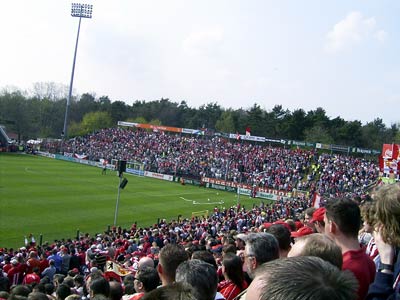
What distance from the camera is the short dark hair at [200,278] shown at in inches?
137

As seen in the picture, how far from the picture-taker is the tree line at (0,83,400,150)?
268 ft

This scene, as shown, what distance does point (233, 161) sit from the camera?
6062 centimetres

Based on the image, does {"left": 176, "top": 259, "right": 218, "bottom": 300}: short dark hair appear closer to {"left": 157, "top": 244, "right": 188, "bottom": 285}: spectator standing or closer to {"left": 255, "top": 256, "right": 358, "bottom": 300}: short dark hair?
{"left": 157, "top": 244, "right": 188, "bottom": 285}: spectator standing

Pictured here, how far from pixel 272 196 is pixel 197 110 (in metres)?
70.3

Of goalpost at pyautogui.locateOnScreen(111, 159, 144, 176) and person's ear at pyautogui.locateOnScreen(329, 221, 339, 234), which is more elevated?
person's ear at pyautogui.locateOnScreen(329, 221, 339, 234)

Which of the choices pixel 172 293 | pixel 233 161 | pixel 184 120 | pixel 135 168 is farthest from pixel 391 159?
pixel 184 120

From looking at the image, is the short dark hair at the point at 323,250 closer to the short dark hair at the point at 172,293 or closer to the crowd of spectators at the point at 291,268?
the crowd of spectators at the point at 291,268

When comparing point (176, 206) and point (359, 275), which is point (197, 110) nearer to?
point (176, 206)

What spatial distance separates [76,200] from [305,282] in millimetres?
34355

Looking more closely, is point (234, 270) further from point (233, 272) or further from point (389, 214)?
point (389, 214)

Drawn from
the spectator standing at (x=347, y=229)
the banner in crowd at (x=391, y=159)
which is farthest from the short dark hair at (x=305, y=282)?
the banner in crowd at (x=391, y=159)

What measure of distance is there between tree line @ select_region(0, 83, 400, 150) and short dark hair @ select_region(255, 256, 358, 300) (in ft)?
259

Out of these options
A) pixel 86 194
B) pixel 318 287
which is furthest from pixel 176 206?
pixel 318 287

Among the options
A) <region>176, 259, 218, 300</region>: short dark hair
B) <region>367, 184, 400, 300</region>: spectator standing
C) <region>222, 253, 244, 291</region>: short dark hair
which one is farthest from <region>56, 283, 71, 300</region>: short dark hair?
<region>367, 184, 400, 300</region>: spectator standing
